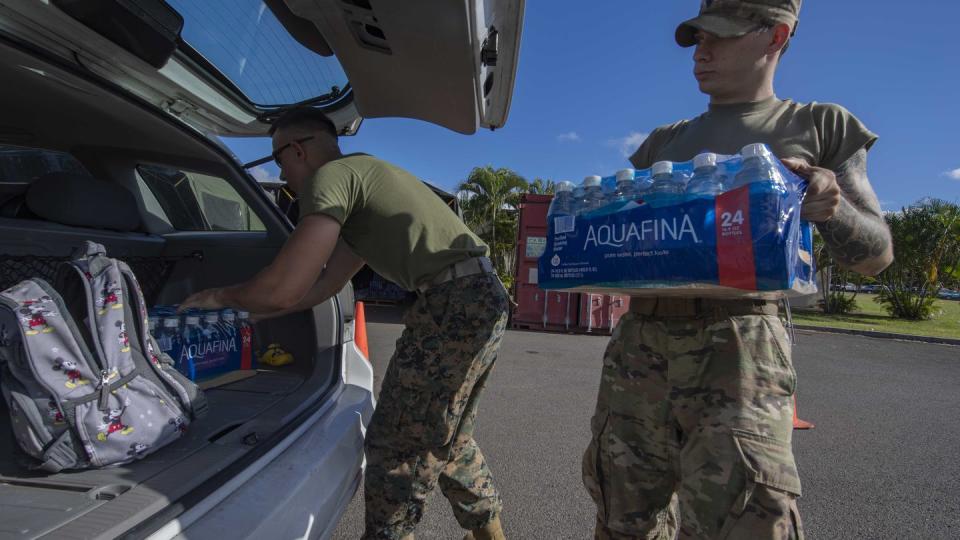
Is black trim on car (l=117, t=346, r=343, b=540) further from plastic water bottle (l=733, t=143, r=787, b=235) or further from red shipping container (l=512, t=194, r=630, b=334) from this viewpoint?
red shipping container (l=512, t=194, r=630, b=334)

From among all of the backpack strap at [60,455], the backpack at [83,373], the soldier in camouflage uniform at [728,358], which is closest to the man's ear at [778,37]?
the soldier in camouflage uniform at [728,358]

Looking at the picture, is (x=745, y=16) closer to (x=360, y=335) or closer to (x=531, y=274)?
(x=360, y=335)

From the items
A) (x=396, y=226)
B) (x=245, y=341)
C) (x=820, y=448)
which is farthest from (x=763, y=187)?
(x=820, y=448)

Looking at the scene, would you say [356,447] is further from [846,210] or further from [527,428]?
[527,428]

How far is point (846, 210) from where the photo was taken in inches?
48.4

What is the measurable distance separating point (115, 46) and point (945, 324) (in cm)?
1850

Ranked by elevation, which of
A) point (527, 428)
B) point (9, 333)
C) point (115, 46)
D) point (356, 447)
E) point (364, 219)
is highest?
point (115, 46)

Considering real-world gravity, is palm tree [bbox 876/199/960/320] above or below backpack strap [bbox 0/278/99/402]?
above

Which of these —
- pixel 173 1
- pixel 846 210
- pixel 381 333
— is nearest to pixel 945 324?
pixel 381 333

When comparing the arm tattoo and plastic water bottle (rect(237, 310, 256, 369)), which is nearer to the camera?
the arm tattoo

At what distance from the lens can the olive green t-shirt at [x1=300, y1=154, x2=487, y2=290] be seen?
5.74 feet

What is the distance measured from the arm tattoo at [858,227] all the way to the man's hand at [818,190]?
0.06 meters

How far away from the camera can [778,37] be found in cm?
134

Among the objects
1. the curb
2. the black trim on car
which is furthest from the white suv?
the curb
